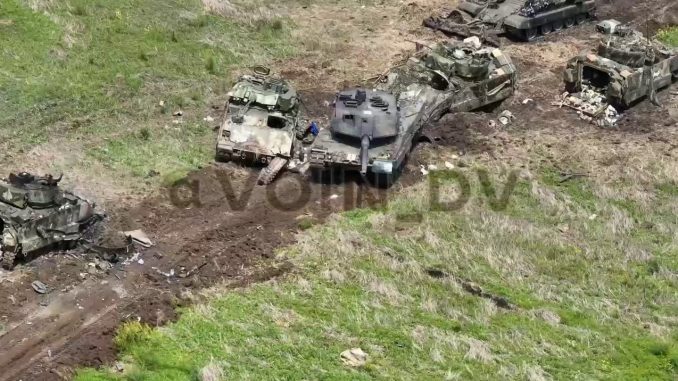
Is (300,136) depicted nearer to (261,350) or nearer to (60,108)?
(60,108)

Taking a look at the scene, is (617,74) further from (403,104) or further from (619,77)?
(403,104)

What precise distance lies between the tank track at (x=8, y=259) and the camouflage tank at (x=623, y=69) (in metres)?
18.6

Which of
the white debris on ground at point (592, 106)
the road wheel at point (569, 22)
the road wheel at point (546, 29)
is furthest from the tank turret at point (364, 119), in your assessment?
the road wheel at point (569, 22)

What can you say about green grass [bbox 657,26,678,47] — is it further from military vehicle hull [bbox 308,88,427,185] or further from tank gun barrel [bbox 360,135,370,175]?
tank gun barrel [bbox 360,135,370,175]

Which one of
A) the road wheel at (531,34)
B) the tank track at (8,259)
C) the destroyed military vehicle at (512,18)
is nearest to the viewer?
the tank track at (8,259)

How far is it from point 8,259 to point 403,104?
12058 mm

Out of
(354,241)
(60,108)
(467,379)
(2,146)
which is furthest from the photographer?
(60,108)

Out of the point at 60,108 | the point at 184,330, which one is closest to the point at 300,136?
the point at 60,108

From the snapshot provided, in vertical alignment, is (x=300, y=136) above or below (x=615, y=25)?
below

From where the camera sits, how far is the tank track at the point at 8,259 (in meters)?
17.8

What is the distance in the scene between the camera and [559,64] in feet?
103

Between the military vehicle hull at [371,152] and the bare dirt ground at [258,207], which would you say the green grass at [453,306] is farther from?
the military vehicle hull at [371,152]

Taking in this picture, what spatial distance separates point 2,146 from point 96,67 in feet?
18.7

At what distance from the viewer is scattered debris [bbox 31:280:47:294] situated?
17487 millimetres
